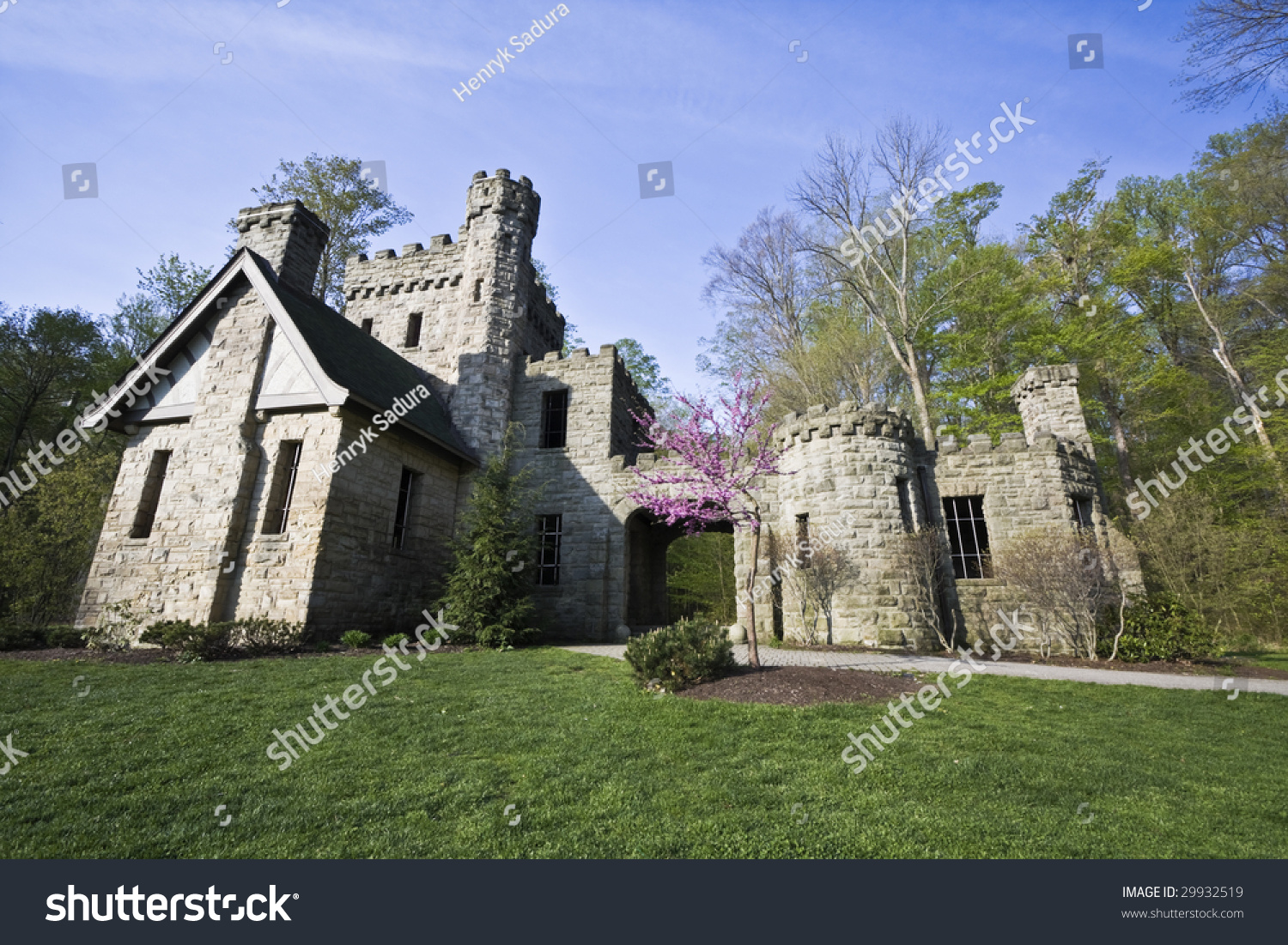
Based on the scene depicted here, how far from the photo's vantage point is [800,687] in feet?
22.8

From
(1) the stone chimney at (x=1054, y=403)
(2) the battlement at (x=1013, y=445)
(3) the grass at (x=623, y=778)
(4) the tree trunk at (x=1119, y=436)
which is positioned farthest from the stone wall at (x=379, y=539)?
(4) the tree trunk at (x=1119, y=436)

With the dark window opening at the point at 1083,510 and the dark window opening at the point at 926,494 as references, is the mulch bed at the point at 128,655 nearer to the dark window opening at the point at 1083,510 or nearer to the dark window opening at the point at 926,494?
the dark window opening at the point at 926,494

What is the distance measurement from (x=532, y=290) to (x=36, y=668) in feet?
49.9

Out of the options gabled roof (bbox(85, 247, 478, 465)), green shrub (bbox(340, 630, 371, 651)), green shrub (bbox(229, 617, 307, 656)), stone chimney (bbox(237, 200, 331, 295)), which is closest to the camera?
green shrub (bbox(229, 617, 307, 656))

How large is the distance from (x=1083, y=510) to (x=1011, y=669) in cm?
700

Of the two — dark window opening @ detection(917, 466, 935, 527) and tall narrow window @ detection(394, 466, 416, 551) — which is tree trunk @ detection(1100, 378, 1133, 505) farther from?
tall narrow window @ detection(394, 466, 416, 551)

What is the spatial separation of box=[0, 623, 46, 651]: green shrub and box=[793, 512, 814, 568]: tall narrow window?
51.6 ft

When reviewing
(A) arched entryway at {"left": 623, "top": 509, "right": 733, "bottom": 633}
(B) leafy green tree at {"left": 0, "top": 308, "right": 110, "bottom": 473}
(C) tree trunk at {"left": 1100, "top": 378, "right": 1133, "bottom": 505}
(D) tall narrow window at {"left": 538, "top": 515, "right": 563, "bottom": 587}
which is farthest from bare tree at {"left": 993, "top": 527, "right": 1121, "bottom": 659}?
(B) leafy green tree at {"left": 0, "top": 308, "right": 110, "bottom": 473}

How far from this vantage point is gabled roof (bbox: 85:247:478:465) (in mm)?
11969

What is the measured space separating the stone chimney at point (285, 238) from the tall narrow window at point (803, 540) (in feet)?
52.3

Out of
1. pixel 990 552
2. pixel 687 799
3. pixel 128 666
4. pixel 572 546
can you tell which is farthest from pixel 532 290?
pixel 687 799

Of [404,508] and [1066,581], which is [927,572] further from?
[404,508]

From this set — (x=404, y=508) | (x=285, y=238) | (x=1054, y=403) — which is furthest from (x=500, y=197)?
(x=1054, y=403)

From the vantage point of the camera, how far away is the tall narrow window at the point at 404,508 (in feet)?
44.6
